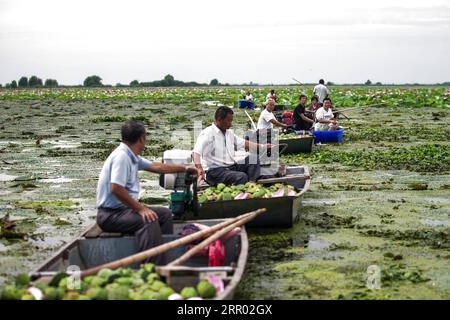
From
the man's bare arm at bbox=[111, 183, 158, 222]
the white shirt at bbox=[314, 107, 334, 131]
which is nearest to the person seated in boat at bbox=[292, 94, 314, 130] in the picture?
the white shirt at bbox=[314, 107, 334, 131]

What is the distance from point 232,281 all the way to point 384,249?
3019 mm

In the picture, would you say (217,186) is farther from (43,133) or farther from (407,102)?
(407,102)

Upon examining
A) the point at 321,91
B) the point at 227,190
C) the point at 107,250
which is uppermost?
the point at 321,91

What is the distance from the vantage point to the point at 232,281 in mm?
4727

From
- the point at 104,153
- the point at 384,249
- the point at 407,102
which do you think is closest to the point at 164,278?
the point at 384,249

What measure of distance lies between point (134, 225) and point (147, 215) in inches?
6.7

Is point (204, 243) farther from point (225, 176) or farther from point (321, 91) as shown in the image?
point (321, 91)

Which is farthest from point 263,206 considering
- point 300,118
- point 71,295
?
point 300,118

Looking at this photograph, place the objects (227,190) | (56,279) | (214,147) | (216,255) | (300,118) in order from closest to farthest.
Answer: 1. (56,279)
2. (216,255)
3. (227,190)
4. (214,147)
5. (300,118)

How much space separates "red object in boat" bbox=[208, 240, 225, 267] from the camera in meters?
5.66

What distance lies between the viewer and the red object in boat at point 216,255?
5.66 m

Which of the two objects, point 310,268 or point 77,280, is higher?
point 77,280

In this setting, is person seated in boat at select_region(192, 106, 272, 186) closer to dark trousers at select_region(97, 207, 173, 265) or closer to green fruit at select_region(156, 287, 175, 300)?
dark trousers at select_region(97, 207, 173, 265)

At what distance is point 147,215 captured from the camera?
19.3 ft
